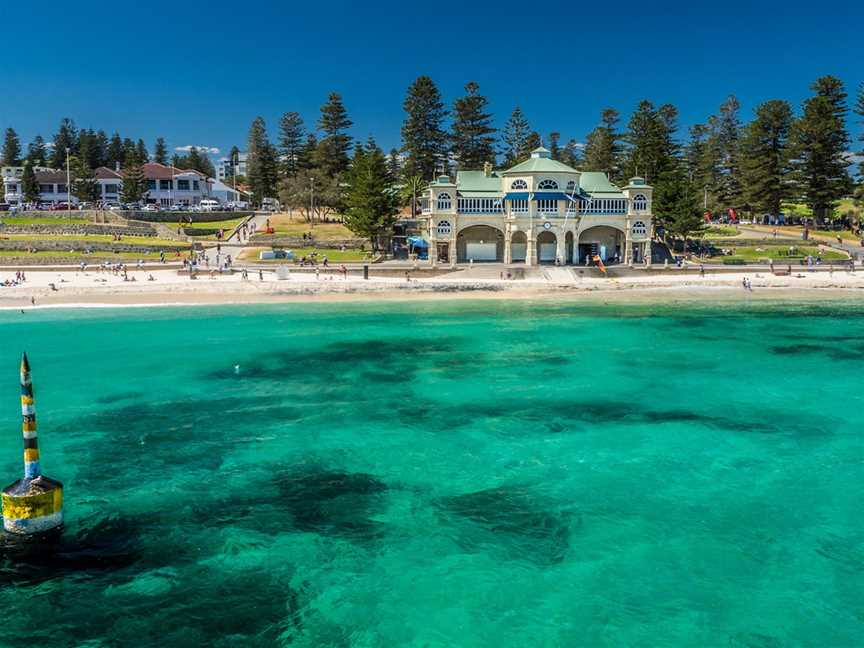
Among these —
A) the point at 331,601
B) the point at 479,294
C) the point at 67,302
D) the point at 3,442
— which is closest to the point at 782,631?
the point at 331,601

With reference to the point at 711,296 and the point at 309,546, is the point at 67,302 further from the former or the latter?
the point at 711,296

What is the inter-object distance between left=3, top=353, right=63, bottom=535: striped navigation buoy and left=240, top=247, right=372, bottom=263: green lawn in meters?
45.6

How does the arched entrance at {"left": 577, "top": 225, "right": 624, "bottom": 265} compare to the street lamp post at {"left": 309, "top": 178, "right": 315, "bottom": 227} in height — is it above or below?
below

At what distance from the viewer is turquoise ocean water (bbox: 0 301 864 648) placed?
40.5 ft

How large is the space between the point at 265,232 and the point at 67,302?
28.1 metres

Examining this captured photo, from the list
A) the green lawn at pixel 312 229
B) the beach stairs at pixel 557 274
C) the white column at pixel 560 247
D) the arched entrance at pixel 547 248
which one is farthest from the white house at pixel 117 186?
the beach stairs at pixel 557 274

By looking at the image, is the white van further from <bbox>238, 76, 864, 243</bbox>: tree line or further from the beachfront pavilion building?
the beachfront pavilion building

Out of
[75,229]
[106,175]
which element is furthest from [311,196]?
[106,175]

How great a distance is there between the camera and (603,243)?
6222cm

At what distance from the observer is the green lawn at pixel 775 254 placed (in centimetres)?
6125

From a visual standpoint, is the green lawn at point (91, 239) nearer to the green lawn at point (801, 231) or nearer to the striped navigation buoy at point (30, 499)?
the striped navigation buoy at point (30, 499)

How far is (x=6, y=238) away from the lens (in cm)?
6272

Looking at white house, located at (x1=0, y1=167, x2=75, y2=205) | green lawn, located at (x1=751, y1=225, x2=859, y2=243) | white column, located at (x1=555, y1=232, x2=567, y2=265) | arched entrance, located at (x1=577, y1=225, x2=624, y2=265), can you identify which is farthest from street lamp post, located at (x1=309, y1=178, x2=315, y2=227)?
green lawn, located at (x1=751, y1=225, x2=859, y2=243)

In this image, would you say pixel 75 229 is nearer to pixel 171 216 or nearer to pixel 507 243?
pixel 171 216
